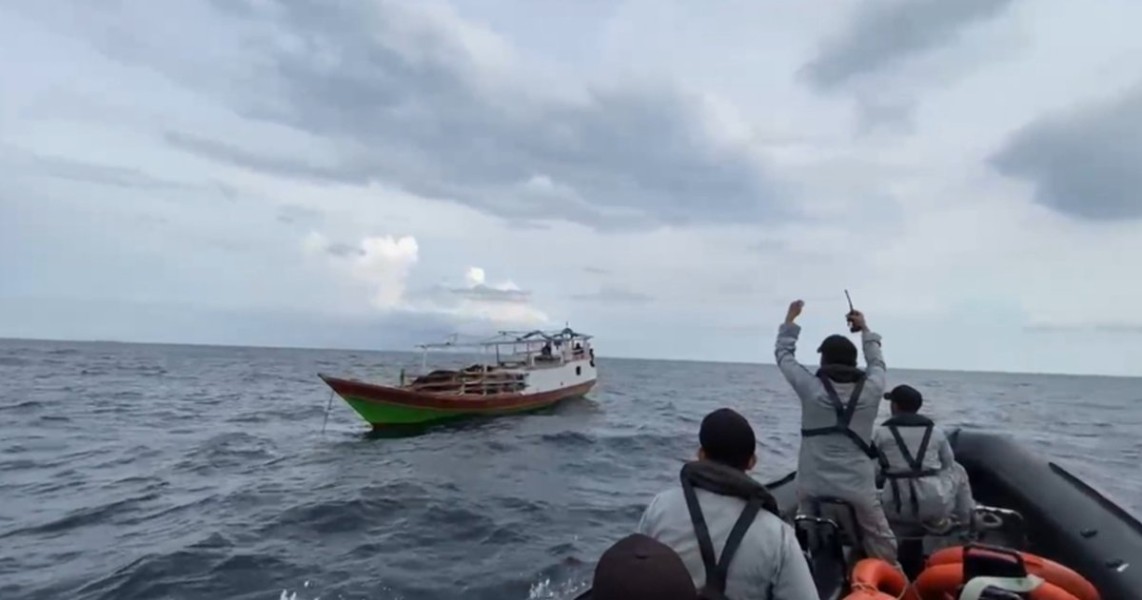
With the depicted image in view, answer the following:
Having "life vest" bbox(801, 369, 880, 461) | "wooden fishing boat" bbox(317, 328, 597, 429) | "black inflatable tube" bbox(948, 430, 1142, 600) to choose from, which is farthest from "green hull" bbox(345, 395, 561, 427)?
"life vest" bbox(801, 369, 880, 461)

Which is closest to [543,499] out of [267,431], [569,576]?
[569,576]

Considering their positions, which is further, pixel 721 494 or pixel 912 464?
pixel 912 464

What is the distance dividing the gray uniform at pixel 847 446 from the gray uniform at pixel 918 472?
835 millimetres

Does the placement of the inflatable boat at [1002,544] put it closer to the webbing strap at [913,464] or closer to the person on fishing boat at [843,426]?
the person on fishing boat at [843,426]

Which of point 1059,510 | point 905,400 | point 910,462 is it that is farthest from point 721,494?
point 1059,510

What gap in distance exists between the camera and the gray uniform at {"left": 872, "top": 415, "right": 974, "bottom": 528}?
5.87 metres

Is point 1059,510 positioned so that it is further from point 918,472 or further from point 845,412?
point 845,412

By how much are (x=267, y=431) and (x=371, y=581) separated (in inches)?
668

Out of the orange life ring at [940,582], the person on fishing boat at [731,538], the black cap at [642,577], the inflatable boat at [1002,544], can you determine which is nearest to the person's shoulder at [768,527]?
the person on fishing boat at [731,538]

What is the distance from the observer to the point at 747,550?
2766mm

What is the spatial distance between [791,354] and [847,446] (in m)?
0.73

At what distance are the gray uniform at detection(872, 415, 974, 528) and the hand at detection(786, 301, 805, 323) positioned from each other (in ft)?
4.65

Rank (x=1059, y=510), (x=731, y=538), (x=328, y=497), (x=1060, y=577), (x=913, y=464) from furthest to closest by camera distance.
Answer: (x=328, y=497), (x=1059, y=510), (x=913, y=464), (x=1060, y=577), (x=731, y=538)

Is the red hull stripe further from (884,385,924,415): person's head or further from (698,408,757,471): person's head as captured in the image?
(698,408,757,471): person's head
